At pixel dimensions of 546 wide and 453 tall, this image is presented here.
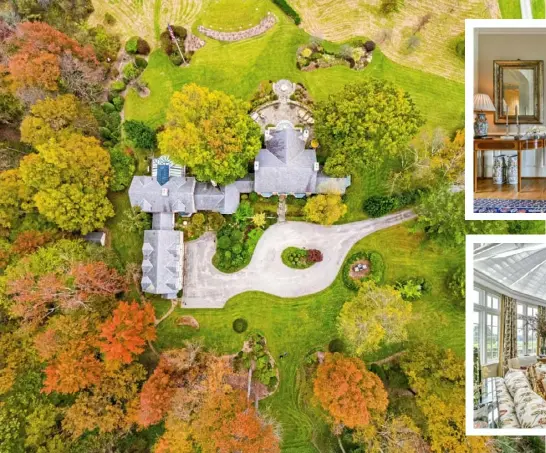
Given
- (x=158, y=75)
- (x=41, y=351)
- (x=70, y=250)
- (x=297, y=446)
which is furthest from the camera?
(x=158, y=75)

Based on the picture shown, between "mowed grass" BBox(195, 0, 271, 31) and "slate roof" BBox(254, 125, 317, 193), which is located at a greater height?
"mowed grass" BBox(195, 0, 271, 31)

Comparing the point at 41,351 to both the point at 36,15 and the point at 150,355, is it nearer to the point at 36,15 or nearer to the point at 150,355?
the point at 150,355

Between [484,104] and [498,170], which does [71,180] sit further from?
[498,170]

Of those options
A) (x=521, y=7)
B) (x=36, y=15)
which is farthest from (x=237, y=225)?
(x=521, y=7)

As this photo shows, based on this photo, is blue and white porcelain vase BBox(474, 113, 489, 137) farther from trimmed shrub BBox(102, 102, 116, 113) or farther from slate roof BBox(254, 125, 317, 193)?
trimmed shrub BBox(102, 102, 116, 113)

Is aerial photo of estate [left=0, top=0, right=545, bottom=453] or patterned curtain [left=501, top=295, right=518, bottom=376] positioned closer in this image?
patterned curtain [left=501, top=295, right=518, bottom=376]

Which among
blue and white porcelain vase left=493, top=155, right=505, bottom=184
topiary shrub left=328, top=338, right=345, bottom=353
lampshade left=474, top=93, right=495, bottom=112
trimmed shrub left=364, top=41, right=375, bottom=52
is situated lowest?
topiary shrub left=328, top=338, right=345, bottom=353

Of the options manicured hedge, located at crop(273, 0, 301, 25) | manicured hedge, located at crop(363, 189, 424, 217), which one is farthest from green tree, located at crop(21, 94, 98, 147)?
manicured hedge, located at crop(363, 189, 424, 217)
